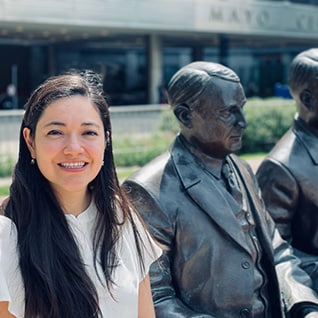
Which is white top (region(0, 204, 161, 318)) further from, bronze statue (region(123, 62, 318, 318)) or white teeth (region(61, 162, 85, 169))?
bronze statue (region(123, 62, 318, 318))

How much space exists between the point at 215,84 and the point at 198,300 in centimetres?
85

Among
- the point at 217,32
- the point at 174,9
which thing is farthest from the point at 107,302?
the point at 217,32

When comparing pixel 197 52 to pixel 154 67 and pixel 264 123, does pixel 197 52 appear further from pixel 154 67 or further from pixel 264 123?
pixel 264 123

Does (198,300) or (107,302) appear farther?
(198,300)

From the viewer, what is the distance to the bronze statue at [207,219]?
246 centimetres

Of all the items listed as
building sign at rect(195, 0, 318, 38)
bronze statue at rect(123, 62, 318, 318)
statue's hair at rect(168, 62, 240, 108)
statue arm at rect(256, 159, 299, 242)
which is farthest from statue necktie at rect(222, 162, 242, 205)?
building sign at rect(195, 0, 318, 38)

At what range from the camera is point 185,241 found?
246cm

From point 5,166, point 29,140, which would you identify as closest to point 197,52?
point 5,166

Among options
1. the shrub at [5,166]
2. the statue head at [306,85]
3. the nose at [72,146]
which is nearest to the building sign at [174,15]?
the shrub at [5,166]

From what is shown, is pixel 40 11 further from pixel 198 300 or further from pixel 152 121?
pixel 198 300

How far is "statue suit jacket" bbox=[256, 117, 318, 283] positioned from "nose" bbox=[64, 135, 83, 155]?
150 cm

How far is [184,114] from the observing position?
2.59 metres

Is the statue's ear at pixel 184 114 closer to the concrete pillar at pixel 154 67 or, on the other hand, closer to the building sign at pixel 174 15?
the building sign at pixel 174 15

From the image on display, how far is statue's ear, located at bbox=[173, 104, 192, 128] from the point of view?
2.57 m
